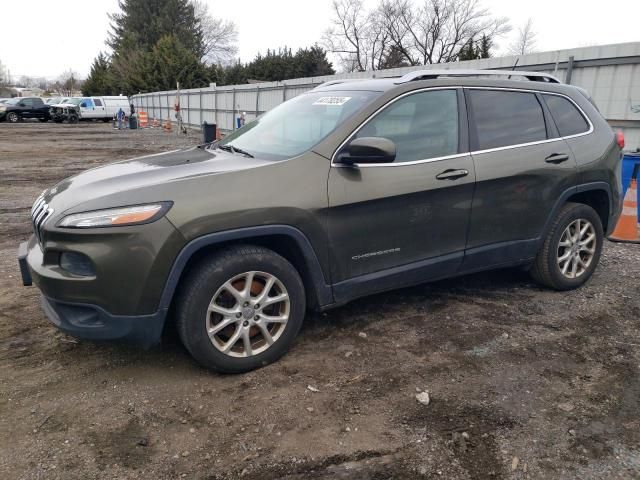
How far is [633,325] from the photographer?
3.94m

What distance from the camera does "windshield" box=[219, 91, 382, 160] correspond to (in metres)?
3.45

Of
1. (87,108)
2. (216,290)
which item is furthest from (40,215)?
(87,108)

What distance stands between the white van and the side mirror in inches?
1510

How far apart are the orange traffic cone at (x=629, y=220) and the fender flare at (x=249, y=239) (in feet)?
15.2

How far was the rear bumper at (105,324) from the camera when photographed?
2.79 metres

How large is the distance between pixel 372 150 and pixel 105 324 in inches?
73.3

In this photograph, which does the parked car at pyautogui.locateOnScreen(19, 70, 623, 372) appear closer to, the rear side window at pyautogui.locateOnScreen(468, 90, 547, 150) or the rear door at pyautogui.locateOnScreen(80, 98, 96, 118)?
the rear side window at pyautogui.locateOnScreen(468, 90, 547, 150)

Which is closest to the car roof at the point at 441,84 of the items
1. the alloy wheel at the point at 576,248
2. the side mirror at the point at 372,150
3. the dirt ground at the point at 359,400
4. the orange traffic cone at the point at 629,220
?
the side mirror at the point at 372,150

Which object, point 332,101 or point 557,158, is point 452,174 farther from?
point 557,158

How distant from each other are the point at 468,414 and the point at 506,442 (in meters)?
0.27

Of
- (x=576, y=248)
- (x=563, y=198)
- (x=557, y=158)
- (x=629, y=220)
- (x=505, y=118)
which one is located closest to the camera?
(x=505, y=118)

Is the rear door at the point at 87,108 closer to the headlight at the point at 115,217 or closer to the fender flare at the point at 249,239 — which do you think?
the headlight at the point at 115,217

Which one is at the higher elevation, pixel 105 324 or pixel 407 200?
pixel 407 200

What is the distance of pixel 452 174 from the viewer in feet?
11.9
